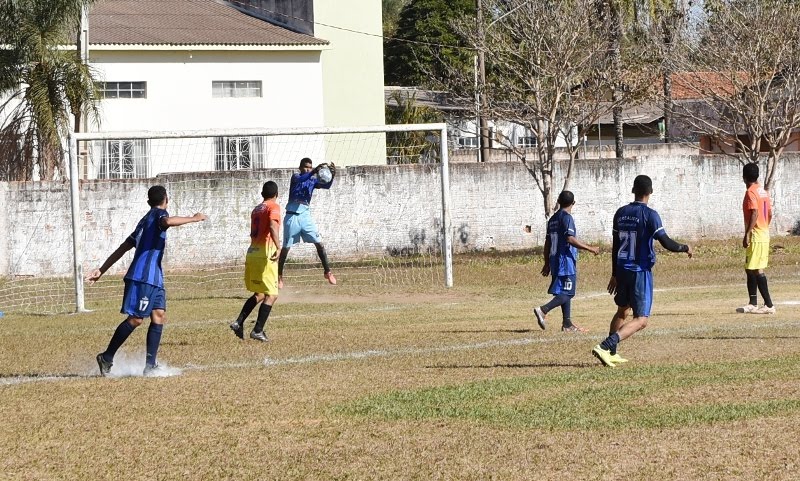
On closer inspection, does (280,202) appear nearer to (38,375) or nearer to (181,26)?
(181,26)

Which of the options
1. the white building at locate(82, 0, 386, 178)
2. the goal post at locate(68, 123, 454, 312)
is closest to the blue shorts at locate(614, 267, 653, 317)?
the goal post at locate(68, 123, 454, 312)

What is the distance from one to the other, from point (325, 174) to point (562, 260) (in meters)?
5.07

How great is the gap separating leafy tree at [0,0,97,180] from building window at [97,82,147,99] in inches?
414

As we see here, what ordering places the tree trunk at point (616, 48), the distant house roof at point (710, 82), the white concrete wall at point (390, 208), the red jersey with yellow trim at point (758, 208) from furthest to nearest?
the tree trunk at point (616, 48) < the distant house roof at point (710, 82) < the white concrete wall at point (390, 208) < the red jersey with yellow trim at point (758, 208)

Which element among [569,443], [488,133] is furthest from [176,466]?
[488,133]

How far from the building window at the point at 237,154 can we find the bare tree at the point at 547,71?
6.36 metres

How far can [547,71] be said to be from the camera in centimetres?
2880

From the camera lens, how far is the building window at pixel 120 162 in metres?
29.7

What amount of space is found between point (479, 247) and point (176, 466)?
22928mm

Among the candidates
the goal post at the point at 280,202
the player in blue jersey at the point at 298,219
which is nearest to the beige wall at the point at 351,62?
the goal post at the point at 280,202

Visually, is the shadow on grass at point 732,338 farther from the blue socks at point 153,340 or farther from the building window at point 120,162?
the building window at point 120,162

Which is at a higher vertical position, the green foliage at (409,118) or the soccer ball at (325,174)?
the green foliage at (409,118)

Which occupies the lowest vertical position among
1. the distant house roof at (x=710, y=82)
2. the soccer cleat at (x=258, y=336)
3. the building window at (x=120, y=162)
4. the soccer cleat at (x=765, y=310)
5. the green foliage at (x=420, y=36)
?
the soccer cleat at (x=765, y=310)

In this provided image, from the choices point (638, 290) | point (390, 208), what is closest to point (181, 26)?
point (390, 208)
